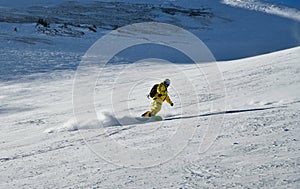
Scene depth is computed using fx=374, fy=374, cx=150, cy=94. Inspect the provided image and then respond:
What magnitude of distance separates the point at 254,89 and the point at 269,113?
10.3 feet

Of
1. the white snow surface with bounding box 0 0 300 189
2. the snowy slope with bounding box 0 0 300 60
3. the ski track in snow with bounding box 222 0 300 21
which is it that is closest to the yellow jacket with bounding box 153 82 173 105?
the white snow surface with bounding box 0 0 300 189

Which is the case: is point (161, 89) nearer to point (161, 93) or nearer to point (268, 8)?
point (161, 93)

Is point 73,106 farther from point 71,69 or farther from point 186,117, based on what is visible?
point 71,69

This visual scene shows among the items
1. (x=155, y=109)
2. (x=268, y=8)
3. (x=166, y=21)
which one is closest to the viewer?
(x=155, y=109)

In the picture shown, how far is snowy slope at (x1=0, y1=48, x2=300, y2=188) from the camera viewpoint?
4004 millimetres

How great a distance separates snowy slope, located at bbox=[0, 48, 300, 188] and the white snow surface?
0.04 feet

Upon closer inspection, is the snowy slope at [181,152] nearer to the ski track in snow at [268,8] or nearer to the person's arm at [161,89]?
the person's arm at [161,89]

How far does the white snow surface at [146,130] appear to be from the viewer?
414 centimetres

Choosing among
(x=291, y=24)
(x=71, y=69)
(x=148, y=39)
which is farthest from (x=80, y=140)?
(x=291, y=24)

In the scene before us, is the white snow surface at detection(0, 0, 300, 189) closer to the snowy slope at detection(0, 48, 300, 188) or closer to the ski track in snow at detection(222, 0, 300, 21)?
the snowy slope at detection(0, 48, 300, 188)

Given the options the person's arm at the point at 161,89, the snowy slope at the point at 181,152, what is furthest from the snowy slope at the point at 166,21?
the person's arm at the point at 161,89

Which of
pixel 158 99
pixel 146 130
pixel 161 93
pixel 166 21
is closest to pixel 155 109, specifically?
pixel 158 99

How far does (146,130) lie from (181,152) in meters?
1.50

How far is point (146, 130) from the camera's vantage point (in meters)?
6.35
